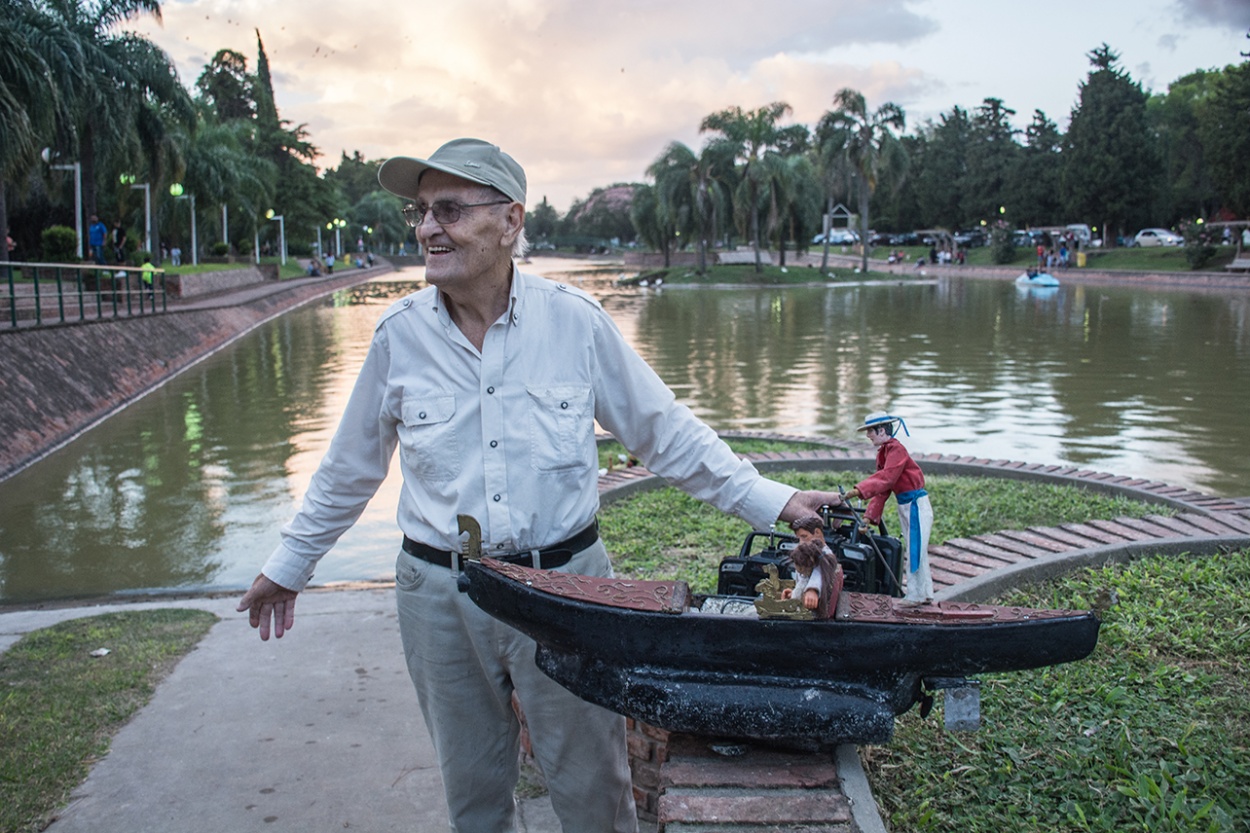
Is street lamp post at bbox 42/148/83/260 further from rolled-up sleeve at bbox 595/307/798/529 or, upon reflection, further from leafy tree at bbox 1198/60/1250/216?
leafy tree at bbox 1198/60/1250/216

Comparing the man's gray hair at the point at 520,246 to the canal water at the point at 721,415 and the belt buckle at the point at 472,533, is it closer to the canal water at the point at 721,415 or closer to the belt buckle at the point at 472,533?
the belt buckle at the point at 472,533

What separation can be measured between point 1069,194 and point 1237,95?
545 inches

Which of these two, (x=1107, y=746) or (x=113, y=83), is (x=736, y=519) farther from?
(x=113, y=83)

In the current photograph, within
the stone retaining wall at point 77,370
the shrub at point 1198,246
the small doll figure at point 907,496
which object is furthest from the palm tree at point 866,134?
the small doll figure at point 907,496

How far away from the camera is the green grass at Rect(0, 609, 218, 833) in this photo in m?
3.60

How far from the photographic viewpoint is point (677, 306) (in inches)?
1366

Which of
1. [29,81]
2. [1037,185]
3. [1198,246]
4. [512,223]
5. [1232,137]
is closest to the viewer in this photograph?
[512,223]

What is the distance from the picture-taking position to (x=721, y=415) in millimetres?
12656

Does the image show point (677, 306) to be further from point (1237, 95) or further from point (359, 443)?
point (359, 443)

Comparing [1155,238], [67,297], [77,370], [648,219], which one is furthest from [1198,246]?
[77,370]

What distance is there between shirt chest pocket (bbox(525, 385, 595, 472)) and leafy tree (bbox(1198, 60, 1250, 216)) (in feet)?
154

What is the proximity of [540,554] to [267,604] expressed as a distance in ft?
2.69

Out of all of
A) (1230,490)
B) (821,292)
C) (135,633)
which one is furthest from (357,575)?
(821,292)

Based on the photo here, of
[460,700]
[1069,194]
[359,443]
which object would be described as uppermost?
[1069,194]
